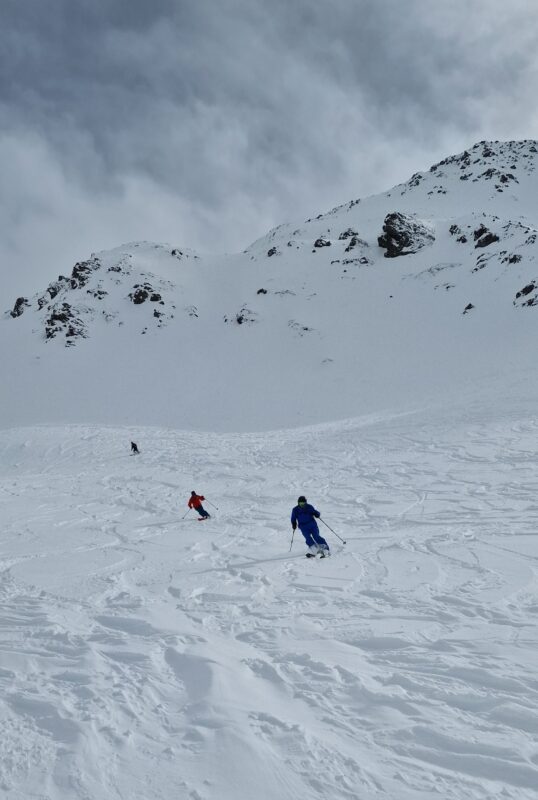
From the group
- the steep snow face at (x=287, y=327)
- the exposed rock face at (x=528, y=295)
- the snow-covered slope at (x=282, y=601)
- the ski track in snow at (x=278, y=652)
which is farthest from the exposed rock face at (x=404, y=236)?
the ski track in snow at (x=278, y=652)

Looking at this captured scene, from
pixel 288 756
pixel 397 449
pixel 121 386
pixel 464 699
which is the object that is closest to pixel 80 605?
pixel 288 756

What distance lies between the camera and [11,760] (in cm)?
313

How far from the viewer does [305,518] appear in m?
8.63

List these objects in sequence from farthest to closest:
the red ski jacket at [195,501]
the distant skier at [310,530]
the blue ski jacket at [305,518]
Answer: the red ski jacket at [195,501] < the blue ski jacket at [305,518] < the distant skier at [310,530]

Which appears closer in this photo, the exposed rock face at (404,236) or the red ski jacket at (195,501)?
the red ski jacket at (195,501)

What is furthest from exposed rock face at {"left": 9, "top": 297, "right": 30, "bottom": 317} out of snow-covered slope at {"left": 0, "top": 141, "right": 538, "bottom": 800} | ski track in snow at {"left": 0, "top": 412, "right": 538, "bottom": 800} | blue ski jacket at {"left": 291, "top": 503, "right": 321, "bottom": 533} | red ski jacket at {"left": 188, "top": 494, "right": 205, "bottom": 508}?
blue ski jacket at {"left": 291, "top": 503, "right": 321, "bottom": 533}

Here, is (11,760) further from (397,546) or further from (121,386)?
(121,386)

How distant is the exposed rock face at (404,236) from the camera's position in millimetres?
56219

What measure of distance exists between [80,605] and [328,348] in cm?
3983

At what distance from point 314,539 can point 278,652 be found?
12.3ft

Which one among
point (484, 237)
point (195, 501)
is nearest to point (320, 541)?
point (195, 501)

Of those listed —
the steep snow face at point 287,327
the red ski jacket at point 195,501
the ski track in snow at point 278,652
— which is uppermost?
the steep snow face at point 287,327

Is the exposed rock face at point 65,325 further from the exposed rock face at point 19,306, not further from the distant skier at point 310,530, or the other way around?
the distant skier at point 310,530

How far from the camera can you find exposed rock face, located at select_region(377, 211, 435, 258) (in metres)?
56.2
